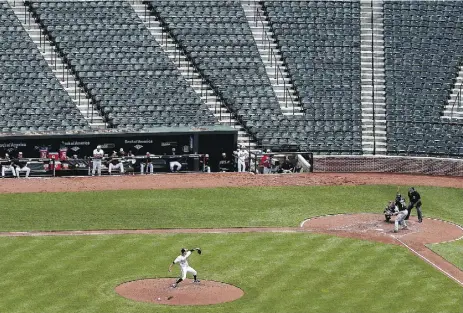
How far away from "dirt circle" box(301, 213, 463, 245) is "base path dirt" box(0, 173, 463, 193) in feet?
27.3

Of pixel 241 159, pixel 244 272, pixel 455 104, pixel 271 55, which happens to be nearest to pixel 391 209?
pixel 244 272

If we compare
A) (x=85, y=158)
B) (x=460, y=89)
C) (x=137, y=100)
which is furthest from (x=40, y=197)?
(x=460, y=89)

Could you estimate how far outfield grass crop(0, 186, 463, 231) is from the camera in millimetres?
58375

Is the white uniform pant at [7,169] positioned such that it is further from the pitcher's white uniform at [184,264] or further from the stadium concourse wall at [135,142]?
the pitcher's white uniform at [184,264]

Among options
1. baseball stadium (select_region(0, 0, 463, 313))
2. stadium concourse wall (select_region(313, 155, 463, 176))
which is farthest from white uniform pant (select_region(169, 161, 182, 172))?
stadium concourse wall (select_region(313, 155, 463, 176))

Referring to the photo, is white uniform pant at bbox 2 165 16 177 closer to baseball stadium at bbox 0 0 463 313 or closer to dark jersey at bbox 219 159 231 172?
baseball stadium at bbox 0 0 463 313

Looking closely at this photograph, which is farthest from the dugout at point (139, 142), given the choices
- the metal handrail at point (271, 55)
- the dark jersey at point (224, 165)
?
the metal handrail at point (271, 55)

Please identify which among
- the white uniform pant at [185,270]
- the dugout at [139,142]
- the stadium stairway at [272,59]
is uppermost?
the stadium stairway at [272,59]

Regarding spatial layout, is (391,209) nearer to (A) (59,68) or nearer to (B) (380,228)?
(B) (380,228)

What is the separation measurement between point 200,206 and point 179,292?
1655 centimetres

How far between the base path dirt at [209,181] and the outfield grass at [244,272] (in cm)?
1114

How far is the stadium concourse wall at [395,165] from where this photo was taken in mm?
72438

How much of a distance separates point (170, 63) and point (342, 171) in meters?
13.7

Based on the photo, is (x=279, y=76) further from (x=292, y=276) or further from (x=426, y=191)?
(x=292, y=276)
